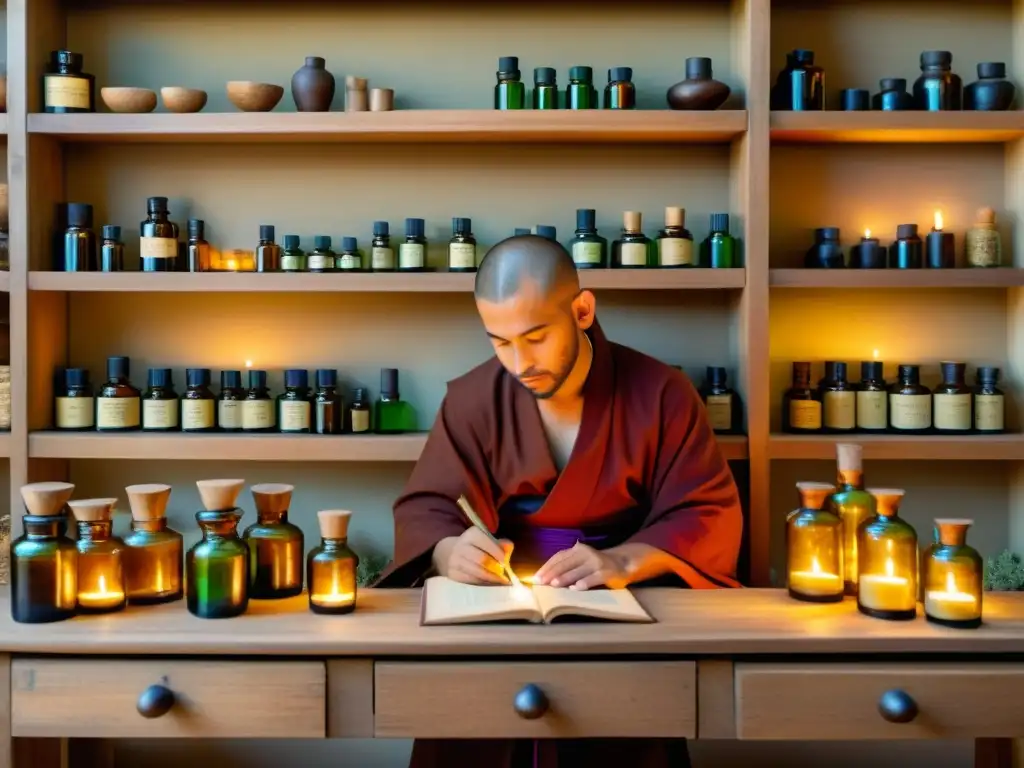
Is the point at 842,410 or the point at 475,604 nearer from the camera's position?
the point at 475,604

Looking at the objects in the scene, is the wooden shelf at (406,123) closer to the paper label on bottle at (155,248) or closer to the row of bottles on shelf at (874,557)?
the paper label on bottle at (155,248)

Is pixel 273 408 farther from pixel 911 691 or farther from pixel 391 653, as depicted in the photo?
pixel 911 691

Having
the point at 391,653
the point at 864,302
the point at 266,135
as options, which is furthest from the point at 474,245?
the point at 391,653

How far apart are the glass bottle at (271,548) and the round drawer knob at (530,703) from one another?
1.53 ft

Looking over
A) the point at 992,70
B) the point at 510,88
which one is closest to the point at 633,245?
the point at 510,88

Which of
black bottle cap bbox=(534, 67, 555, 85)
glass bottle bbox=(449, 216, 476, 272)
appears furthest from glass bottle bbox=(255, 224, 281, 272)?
black bottle cap bbox=(534, 67, 555, 85)

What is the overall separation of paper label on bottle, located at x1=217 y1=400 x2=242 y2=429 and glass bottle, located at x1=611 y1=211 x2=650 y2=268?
3.20 feet

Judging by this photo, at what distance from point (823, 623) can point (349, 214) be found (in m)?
1.58

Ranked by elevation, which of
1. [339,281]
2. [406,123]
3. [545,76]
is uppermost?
[545,76]

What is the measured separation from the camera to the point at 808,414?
2412 millimetres

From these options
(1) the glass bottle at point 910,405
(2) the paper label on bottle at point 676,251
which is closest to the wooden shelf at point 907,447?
(1) the glass bottle at point 910,405

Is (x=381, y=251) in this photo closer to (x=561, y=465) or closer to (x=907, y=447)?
(x=561, y=465)

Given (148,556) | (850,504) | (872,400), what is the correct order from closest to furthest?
(148,556), (850,504), (872,400)

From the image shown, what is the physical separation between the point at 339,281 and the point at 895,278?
1285 mm
